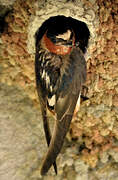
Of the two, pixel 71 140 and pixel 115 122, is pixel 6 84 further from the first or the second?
pixel 115 122

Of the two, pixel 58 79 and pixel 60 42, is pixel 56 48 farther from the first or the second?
pixel 58 79

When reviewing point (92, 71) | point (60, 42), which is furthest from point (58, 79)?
point (92, 71)

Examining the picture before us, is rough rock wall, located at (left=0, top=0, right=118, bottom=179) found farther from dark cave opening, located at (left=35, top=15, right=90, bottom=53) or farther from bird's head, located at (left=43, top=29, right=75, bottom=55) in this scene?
bird's head, located at (left=43, top=29, right=75, bottom=55)

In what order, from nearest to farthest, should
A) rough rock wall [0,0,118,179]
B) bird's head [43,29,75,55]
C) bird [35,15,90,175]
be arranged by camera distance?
bird [35,15,90,175] → bird's head [43,29,75,55] → rough rock wall [0,0,118,179]

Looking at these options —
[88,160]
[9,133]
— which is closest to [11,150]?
[9,133]

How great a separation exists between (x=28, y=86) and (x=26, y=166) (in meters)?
0.75

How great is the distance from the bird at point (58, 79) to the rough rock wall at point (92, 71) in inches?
11.0

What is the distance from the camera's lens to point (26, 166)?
3.64 metres

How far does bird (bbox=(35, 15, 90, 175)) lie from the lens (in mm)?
3166

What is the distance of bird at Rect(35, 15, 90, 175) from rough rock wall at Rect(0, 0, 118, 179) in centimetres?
28

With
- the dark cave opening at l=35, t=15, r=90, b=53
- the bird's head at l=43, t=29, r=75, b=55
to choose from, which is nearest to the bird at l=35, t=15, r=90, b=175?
the bird's head at l=43, t=29, r=75, b=55

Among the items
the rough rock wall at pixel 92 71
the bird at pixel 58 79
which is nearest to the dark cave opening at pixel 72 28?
the rough rock wall at pixel 92 71

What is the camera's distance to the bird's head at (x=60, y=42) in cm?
327

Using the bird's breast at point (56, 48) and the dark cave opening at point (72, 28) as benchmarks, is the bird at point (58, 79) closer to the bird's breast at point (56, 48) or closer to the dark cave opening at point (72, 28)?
the bird's breast at point (56, 48)
